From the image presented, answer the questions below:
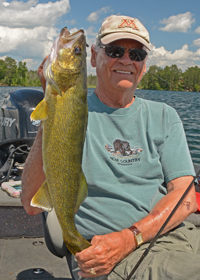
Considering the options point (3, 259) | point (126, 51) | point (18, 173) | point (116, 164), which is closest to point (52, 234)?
point (116, 164)

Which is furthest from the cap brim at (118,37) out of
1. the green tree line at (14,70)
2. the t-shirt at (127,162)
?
the green tree line at (14,70)

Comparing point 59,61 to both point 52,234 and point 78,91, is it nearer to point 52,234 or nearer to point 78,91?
point 78,91

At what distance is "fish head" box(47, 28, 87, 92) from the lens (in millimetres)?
1834

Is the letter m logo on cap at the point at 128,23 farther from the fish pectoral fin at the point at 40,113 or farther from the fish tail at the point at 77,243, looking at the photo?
the fish tail at the point at 77,243

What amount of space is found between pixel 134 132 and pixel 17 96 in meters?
3.43

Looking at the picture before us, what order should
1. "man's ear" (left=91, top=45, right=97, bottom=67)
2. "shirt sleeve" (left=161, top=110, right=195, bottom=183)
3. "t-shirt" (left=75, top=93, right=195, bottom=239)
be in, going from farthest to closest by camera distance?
"man's ear" (left=91, top=45, right=97, bottom=67) → "shirt sleeve" (left=161, top=110, right=195, bottom=183) → "t-shirt" (left=75, top=93, right=195, bottom=239)

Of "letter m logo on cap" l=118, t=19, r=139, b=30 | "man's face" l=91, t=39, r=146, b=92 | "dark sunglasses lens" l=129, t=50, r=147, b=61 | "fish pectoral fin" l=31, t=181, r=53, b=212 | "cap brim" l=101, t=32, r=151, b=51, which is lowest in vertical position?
"fish pectoral fin" l=31, t=181, r=53, b=212

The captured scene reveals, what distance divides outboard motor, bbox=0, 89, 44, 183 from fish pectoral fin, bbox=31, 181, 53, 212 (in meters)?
2.82

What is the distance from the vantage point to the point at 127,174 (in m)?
2.39

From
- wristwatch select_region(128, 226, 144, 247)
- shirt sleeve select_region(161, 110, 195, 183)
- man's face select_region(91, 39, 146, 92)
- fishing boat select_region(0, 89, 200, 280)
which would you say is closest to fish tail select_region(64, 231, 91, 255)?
fishing boat select_region(0, 89, 200, 280)

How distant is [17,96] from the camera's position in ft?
17.3

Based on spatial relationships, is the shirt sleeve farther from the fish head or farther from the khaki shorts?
the fish head

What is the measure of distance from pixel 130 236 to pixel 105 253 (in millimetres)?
260

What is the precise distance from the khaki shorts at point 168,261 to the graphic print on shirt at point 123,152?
2.38 feet
